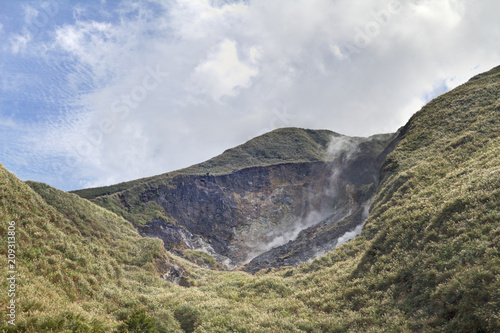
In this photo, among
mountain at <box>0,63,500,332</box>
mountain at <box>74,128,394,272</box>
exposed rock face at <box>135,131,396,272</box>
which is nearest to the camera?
mountain at <box>0,63,500,332</box>

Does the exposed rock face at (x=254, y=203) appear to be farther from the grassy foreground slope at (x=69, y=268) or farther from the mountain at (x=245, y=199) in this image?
the grassy foreground slope at (x=69, y=268)

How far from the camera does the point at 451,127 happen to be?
3272cm

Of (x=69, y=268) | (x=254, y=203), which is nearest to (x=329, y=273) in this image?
(x=69, y=268)

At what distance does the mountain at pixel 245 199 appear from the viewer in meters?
66.2

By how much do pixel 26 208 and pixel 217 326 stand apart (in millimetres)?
15669

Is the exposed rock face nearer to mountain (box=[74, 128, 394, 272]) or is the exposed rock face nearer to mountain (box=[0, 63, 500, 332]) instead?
mountain (box=[74, 128, 394, 272])

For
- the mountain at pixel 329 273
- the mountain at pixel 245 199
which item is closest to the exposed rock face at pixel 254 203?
the mountain at pixel 245 199

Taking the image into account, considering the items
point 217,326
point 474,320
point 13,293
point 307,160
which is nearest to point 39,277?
point 13,293

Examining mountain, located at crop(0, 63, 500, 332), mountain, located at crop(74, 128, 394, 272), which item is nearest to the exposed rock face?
mountain, located at crop(74, 128, 394, 272)

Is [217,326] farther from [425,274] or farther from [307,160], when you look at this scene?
[307,160]

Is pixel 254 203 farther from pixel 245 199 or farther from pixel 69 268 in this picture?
pixel 69 268

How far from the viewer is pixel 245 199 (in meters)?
91.2

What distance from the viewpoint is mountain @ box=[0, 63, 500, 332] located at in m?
10.0

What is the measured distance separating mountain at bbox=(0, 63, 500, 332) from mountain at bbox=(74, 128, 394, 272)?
27.4 meters
